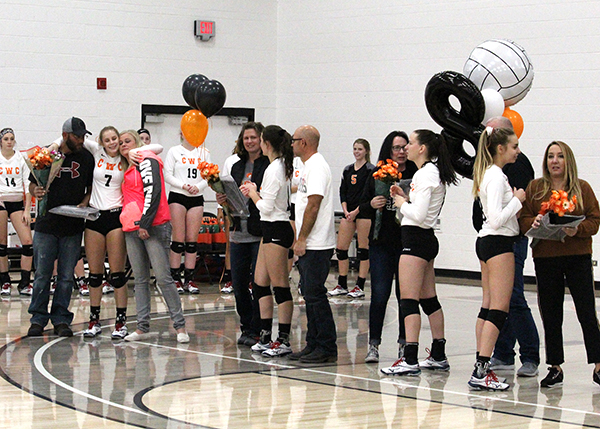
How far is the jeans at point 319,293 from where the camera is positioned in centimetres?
688

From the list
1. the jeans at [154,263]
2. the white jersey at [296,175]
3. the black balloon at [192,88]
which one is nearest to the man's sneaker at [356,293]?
the white jersey at [296,175]

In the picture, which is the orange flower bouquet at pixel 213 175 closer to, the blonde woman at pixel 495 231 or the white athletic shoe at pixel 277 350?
the white athletic shoe at pixel 277 350

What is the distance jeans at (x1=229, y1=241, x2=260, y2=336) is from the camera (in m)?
7.68

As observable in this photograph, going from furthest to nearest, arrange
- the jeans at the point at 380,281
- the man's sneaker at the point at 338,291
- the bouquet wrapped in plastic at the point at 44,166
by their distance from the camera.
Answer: the man's sneaker at the point at 338,291 → the bouquet wrapped in plastic at the point at 44,166 → the jeans at the point at 380,281

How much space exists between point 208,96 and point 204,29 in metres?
6.01

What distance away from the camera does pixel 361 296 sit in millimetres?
11125

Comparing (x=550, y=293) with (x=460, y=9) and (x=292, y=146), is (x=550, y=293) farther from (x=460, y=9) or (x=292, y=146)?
(x=460, y=9)

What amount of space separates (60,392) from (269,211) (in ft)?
7.03

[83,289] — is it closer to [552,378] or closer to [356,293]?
[356,293]

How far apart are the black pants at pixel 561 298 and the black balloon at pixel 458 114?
1.04m

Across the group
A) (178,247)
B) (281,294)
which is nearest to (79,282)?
(178,247)

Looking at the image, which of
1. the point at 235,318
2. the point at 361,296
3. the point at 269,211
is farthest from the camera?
the point at 361,296

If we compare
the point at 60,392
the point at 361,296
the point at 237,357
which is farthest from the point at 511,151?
the point at 361,296

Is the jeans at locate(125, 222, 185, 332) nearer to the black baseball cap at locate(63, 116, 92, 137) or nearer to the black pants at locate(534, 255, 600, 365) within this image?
the black baseball cap at locate(63, 116, 92, 137)
